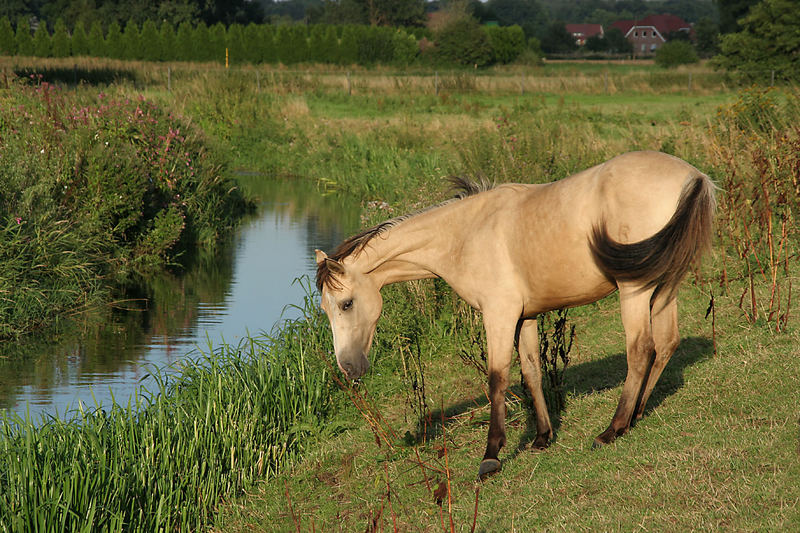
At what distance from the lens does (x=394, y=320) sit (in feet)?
33.3

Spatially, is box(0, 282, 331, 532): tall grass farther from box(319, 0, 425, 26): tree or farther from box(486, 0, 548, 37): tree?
box(486, 0, 548, 37): tree

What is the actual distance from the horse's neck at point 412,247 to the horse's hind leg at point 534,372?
747 millimetres

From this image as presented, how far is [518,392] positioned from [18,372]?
5.57m

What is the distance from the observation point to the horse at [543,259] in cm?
546

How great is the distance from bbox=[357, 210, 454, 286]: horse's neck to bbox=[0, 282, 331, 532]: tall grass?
2118mm

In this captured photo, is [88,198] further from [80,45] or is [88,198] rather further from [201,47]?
[80,45]

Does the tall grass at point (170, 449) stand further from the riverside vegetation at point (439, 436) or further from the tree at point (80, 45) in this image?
the tree at point (80, 45)

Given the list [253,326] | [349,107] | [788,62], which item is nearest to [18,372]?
[253,326]

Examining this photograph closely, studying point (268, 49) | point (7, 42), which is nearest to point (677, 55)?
point (268, 49)

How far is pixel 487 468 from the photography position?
19.1 feet

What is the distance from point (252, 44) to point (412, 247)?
200ft

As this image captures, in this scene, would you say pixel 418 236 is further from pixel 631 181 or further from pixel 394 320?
pixel 394 320

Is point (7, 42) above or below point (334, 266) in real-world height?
above

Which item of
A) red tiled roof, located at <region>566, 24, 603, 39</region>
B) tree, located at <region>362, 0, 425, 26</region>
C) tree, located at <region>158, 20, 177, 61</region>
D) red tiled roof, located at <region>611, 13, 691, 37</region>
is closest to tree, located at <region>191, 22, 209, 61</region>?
tree, located at <region>158, 20, 177, 61</region>
